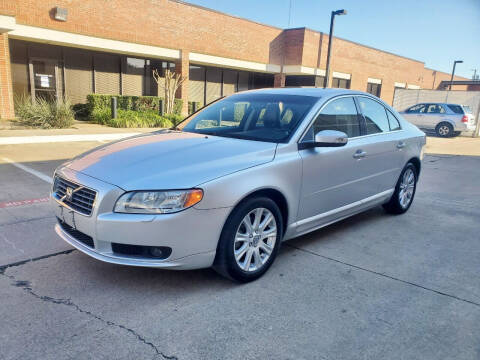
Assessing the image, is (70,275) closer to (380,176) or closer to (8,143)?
(380,176)

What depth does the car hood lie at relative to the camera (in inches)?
117

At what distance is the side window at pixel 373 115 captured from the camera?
474 centimetres

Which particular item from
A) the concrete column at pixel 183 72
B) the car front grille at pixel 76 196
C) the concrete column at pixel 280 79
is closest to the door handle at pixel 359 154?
the car front grille at pixel 76 196

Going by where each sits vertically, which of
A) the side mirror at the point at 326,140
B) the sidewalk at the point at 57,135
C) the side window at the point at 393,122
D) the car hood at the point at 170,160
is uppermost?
the side window at the point at 393,122

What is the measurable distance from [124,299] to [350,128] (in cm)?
297

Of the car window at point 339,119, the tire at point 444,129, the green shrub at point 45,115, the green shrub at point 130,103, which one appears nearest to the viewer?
the car window at point 339,119

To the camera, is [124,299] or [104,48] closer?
[124,299]

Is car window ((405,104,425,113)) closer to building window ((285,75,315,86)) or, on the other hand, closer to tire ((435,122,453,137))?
tire ((435,122,453,137))

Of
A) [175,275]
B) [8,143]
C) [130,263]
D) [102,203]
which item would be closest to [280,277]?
[175,275]

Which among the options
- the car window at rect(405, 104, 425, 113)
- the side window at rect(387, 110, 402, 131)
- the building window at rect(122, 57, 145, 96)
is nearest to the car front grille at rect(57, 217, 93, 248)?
the side window at rect(387, 110, 402, 131)

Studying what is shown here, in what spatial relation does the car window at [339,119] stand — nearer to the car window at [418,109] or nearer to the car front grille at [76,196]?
the car front grille at [76,196]

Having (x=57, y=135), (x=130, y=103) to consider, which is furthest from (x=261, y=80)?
(x=57, y=135)

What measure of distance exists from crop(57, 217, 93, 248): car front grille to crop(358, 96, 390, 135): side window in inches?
130

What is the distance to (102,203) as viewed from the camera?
114 inches
